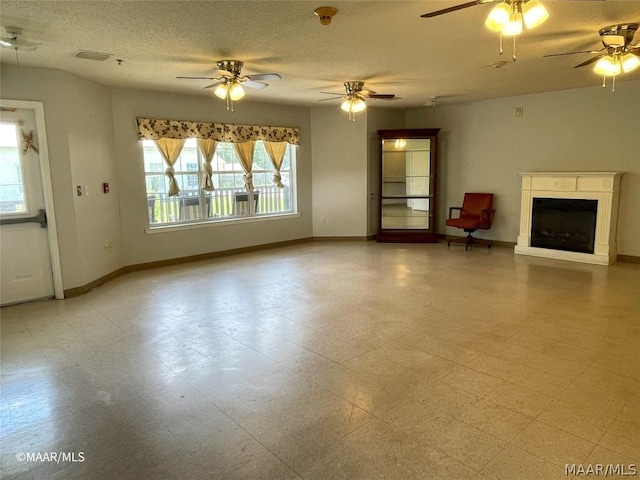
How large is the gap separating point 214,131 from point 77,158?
2.25 meters

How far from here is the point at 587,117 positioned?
6.18 meters

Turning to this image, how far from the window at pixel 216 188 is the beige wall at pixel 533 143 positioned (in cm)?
317

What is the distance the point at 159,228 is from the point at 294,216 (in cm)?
A: 261

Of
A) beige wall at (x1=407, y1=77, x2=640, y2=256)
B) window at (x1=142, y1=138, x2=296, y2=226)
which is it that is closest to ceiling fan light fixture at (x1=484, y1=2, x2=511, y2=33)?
beige wall at (x1=407, y1=77, x2=640, y2=256)

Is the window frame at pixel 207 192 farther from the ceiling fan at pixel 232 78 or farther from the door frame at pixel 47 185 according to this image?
the ceiling fan at pixel 232 78

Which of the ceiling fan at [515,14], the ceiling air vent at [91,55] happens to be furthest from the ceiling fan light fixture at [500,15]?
the ceiling air vent at [91,55]

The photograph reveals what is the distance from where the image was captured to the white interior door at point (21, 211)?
4.34 meters

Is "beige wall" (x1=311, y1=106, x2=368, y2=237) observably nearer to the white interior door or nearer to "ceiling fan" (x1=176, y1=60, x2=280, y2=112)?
"ceiling fan" (x1=176, y1=60, x2=280, y2=112)

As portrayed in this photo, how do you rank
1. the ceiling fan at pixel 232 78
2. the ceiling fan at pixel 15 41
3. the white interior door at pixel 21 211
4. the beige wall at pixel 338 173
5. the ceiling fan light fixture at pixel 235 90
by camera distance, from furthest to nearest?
1. the beige wall at pixel 338 173
2. the ceiling fan light fixture at pixel 235 90
3. the white interior door at pixel 21 211
4. the ceiling fan at pixel 232 78
5. the ceiling fan at pixel 15 41

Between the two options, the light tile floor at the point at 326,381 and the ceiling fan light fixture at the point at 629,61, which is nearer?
the light tile floor at the point at 326,381

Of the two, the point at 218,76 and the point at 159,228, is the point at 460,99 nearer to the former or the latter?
the point at 218,76

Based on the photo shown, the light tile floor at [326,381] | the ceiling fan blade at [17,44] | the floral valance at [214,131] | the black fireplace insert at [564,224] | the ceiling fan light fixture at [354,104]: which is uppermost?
the ceiling fan blade at [17,44]

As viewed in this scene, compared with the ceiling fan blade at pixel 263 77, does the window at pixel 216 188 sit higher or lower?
lower

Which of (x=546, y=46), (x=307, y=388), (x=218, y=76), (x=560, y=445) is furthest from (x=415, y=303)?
(x=218, y=76)
